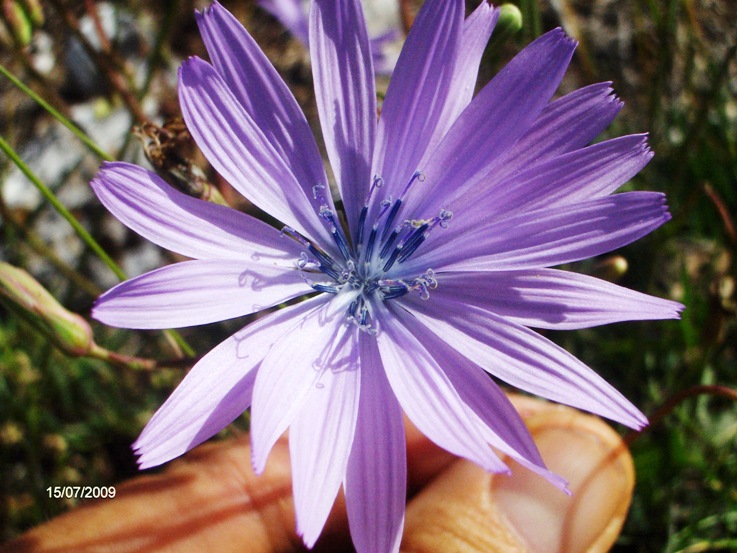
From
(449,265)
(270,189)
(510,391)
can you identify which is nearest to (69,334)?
(270,189)

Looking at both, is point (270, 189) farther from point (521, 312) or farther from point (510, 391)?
point (510, 391)

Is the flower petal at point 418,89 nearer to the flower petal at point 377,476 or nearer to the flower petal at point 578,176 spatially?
the flower petal at point 578,176

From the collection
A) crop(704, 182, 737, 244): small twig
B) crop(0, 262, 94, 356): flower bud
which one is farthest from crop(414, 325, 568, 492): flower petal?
crop(704, 182, 737, 244): small twig

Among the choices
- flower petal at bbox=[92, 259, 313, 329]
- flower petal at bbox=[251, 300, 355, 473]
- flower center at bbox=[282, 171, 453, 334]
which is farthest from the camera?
flower center at bbox=[282, 171, 453, 334]

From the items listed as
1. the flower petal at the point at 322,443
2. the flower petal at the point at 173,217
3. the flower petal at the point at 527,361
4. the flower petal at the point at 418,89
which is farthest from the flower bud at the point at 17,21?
the flower petal at the point at 527,361

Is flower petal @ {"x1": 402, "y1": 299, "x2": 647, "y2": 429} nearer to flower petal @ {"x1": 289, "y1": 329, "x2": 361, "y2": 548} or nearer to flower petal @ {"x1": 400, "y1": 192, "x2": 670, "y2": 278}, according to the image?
flower petal @ {"x1": 400, "y1": 192, "x2": 670, "y2": 278}
